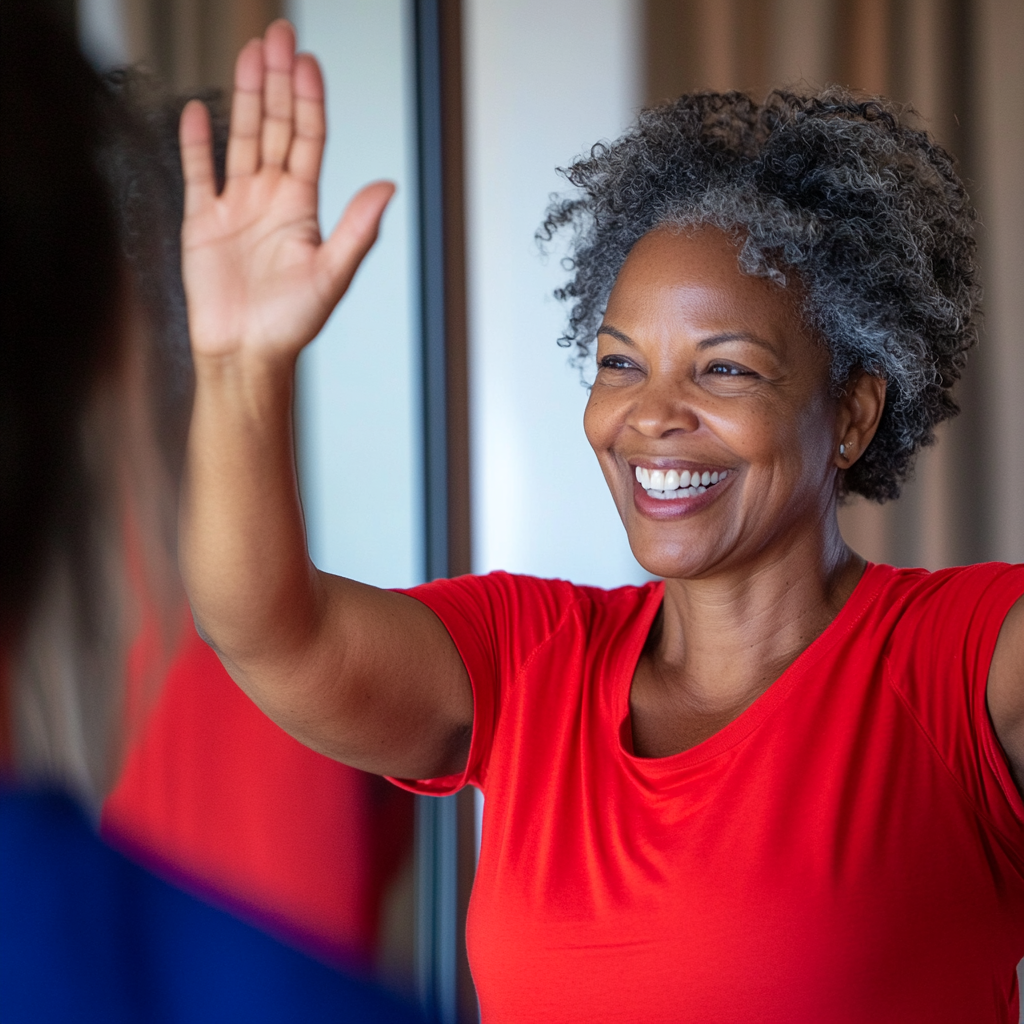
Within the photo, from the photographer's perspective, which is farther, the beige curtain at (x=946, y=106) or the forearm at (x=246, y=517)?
the beige curtain at (x=946, y=106)

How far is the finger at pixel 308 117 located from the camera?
95 centimetres

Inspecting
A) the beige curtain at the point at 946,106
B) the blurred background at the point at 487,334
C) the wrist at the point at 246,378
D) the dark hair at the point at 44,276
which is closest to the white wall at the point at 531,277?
the blurred background at the point at 487,334

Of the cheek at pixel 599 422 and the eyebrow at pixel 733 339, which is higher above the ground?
the eyebrow at pixel 733 339

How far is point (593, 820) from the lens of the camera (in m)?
1.16

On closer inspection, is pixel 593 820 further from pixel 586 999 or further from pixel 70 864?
pixel 70 864

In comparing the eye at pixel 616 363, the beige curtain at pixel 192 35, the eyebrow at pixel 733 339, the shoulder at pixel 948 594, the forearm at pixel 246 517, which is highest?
the beige curtain at pixel 192 35

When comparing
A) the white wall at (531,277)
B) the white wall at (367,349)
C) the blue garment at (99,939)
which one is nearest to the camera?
the blue garment at (99,939)

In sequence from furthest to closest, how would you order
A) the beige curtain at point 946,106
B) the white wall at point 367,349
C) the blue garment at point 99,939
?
the beige curtain at point 946,106 < the white wall at point 367,349 < the blue garment at point 99,939

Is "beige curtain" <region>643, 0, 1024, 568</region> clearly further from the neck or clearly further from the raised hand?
the raised hand

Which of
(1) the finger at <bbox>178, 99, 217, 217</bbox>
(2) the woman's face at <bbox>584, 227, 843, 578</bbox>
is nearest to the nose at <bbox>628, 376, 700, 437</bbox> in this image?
(2) the woman's face at <bbox>584, 227, 843, 578</bbox>

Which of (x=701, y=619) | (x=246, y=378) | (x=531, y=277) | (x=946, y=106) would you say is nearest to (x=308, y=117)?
(x=246, y=378)

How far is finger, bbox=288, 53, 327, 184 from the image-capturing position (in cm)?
95

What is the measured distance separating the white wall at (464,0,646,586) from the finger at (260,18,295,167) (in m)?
1.48

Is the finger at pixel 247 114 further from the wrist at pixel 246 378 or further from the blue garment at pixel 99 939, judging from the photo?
the blue garment at pixel 99 939
